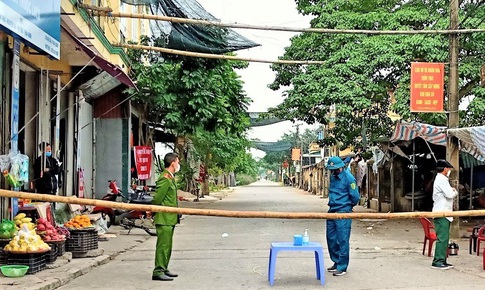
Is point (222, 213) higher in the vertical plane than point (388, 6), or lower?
lower

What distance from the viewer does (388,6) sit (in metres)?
19.7

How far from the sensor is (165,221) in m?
8.19

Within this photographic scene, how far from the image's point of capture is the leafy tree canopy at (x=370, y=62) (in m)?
16.7

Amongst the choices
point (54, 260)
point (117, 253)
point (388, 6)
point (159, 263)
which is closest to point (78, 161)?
point (117, 253)

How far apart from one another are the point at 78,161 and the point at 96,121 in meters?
3.02

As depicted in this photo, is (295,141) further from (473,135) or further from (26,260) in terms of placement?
(26,260)

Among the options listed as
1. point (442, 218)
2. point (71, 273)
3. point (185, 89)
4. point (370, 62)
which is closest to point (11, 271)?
point (71, 273)

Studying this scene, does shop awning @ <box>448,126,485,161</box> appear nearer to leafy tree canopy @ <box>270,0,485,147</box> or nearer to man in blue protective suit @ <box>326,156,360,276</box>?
leafy tree canopy @ <box>270,0,485,147</box>

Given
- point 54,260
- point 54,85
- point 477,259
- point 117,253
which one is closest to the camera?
point 54,260

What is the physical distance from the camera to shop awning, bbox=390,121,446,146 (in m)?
14.8

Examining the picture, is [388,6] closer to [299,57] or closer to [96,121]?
[299,57]

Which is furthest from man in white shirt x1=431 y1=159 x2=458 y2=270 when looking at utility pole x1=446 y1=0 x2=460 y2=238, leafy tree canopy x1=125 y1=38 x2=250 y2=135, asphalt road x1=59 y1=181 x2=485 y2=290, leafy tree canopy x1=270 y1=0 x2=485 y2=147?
leafy tree canopy x1=125 y1=38 x2=250 y2=135

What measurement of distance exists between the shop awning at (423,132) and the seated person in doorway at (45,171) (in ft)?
29.8

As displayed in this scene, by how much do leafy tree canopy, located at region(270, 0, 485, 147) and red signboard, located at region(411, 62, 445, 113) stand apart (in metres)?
2.28
